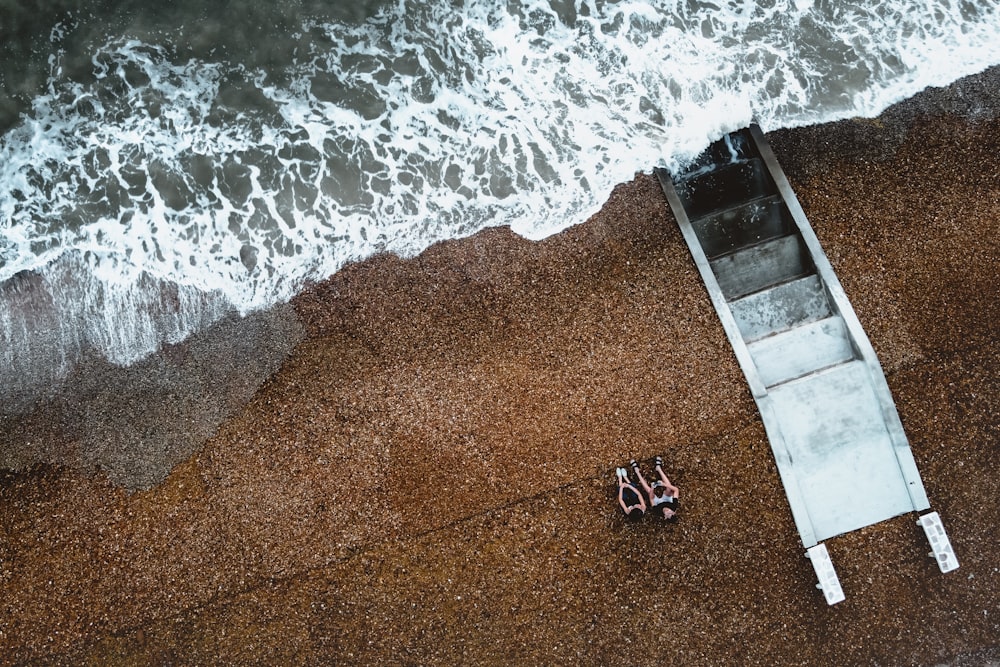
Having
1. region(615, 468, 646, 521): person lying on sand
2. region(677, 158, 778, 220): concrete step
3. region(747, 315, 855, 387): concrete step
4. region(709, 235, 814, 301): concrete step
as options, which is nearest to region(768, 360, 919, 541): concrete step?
region(747, 315, 855, 387): concrete step

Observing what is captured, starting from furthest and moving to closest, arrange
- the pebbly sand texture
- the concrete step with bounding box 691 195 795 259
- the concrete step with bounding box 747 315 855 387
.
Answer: the concrete step with bounding box 691 195 795 259
the concrete step with bounding box 747 315 855 387
the pebbly sand texture

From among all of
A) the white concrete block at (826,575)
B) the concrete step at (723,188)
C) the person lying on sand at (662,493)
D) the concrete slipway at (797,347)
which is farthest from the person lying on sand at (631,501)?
the concrete step at (723,188)

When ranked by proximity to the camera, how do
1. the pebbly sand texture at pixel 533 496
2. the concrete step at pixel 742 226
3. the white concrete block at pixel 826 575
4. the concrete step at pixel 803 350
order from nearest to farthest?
the white concrete block at pixel 826 575 < the pebbly sand texture at pixel 533 496 < the concrete step at pixel 803 350 < the concrete step at pixel 742 226

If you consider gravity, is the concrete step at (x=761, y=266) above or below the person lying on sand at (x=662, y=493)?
above

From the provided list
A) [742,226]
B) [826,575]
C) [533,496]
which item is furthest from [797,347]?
[533,496]

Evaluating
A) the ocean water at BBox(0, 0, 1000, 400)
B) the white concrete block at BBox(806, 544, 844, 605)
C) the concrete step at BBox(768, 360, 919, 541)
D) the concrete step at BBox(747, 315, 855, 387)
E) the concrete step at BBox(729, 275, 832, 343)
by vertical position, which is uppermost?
the ocean water at BBox(0, 0, 1000, 400)

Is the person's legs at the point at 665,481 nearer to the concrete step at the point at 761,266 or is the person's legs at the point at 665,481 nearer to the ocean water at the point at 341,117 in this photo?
the concrete step at the point at 761,266

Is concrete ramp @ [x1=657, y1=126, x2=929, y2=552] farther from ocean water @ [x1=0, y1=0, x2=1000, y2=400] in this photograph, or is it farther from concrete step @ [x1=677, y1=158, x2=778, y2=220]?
ocean water @ [x1=0, y1=0, x2=1000, y2=400]

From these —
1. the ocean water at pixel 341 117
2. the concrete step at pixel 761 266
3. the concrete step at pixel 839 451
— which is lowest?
the concrete step at pixel 839 451
